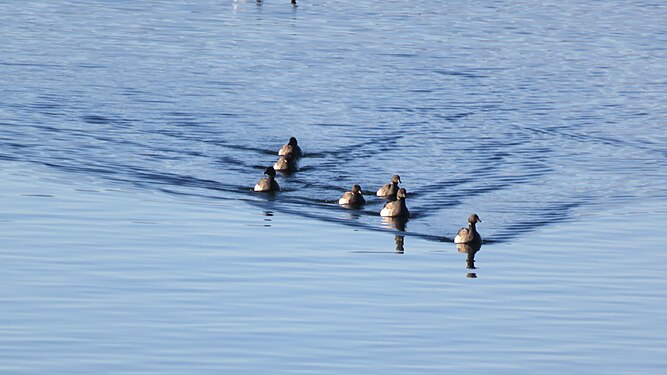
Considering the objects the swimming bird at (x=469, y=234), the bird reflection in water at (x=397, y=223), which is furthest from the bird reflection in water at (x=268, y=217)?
the swimming bird at (x=469, y=234)

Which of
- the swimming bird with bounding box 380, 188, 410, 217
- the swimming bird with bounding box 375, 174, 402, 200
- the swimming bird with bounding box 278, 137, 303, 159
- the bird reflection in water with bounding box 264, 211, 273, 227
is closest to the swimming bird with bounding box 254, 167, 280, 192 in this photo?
the bird reflection in water with bounding box 264, 211, 273, 227

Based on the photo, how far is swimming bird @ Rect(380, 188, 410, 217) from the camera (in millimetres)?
30547

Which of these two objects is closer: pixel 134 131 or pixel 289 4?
pixel 134 131

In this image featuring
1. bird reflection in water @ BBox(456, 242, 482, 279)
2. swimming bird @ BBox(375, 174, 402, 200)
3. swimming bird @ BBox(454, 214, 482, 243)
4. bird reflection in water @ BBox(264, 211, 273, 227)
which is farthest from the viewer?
swimming bird @ BBox(375, 174, 402, 200)

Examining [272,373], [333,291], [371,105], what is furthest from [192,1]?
[272,373]

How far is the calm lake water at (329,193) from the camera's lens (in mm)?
20906

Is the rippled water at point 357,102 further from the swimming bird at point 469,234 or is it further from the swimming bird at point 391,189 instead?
the swimming bird at point 469,234

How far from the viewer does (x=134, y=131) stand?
39312mm

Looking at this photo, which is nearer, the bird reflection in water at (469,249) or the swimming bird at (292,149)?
the bird reflection in water at (469,249)

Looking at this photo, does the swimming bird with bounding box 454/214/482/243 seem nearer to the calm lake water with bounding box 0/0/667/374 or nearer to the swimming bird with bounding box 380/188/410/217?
the calm lake water with bounding box 0/0/667/374

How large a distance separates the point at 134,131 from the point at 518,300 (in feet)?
59.8

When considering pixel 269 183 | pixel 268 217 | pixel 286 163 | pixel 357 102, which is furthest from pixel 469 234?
pixel 357 102

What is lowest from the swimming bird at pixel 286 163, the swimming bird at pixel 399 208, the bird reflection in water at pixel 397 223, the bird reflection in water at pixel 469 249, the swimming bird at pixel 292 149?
the bird reflection in water at pixel 469 249

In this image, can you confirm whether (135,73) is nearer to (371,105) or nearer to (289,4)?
(371,105)
